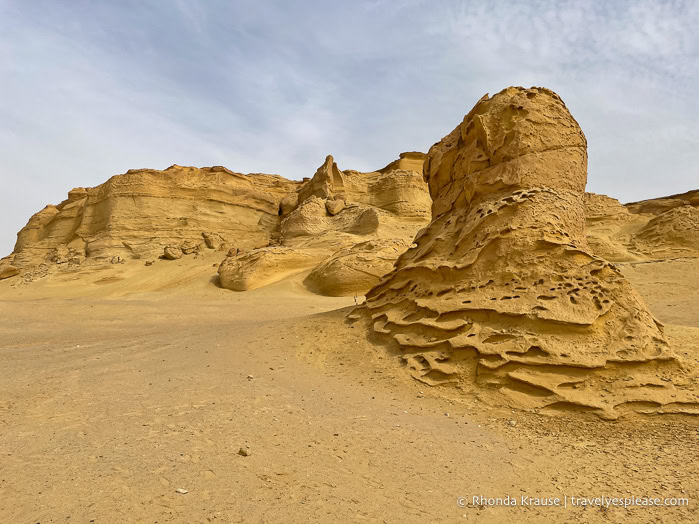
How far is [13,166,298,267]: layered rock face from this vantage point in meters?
20.1

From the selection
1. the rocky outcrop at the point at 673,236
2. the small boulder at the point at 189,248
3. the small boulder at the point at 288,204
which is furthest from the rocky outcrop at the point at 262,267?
the rocky outcrop at the point at 673,236

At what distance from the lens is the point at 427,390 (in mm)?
4094

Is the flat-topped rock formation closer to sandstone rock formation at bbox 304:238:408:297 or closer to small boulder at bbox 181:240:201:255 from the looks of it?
small boulder at bbox 181:240:201:255

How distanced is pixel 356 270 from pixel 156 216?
40.5 ft

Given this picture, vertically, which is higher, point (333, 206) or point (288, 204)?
point (288, 204)

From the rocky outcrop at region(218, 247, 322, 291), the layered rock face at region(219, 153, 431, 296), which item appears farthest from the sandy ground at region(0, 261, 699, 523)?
the rocky outcrop at region(218, 247, 322, 291)

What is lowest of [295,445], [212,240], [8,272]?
[295,445]

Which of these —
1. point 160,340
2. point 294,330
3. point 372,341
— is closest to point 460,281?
point 372,341

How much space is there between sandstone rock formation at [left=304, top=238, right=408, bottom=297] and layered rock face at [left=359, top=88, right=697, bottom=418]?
20.2ft

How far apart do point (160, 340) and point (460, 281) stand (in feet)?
15.0

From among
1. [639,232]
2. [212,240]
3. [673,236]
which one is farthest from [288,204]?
[673,236]

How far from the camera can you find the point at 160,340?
662 cm

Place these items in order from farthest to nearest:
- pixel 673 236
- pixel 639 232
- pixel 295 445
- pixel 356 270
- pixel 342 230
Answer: pixel 342 230 → pixel 639 232 → pixel 673 236 → pixel 356 270 → pixel 295 445

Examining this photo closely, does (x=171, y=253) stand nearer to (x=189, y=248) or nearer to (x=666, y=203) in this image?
(x=189, y=248)
